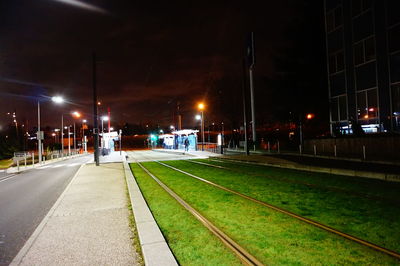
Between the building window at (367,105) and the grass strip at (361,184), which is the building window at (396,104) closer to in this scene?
the building window at (367,105)

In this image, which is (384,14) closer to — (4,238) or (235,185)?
(235,185)

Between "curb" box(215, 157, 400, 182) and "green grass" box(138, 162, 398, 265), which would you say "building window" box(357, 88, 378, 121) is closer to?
"curb" box(215, 157, 400, 182)

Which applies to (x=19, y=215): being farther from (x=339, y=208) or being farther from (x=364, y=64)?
(x=364, y=64)

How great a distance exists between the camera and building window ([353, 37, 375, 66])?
2266 centimetres

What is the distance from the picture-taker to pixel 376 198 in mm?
7859

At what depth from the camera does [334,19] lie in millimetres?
26562

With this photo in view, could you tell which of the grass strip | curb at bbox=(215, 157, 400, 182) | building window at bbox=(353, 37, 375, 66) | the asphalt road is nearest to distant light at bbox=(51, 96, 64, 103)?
the asphalt road

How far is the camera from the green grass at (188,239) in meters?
4.23

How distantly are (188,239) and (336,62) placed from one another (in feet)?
85.6

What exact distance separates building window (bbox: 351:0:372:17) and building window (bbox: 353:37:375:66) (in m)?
2.40

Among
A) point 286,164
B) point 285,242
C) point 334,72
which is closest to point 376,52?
point 334,72

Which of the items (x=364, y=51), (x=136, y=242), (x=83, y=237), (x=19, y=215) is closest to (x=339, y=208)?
(x=136, y=242)

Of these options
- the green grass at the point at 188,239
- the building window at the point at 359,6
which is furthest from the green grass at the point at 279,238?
the building window at the point at 359,6

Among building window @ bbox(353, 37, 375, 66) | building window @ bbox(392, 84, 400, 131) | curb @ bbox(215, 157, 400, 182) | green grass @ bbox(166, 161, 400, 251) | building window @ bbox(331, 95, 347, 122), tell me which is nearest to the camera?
green grass @ bbox(166, 161, 400, 251)
